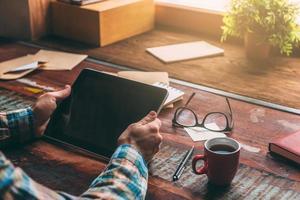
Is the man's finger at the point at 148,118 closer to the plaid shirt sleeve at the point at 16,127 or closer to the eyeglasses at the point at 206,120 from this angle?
the eyeglasses at the point at 206,120

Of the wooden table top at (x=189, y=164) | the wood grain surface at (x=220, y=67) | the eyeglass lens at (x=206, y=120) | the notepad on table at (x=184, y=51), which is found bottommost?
the wooden table top at (x=189, y=164)

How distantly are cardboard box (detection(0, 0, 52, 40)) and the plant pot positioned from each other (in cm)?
92

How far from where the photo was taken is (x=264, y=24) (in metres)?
1.96

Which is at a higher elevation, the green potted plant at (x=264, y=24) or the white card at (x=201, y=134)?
the green potted plant at (x=264, y=24)

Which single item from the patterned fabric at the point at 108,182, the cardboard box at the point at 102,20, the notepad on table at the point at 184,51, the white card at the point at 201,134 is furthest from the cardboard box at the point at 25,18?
the patterned fabric at the point at 108,182

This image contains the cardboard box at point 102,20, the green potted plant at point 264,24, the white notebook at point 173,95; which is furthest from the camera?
the cardboard box at point 102,20

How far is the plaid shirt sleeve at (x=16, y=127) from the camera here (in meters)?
1.39

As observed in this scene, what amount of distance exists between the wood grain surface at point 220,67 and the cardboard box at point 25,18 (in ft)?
0.24

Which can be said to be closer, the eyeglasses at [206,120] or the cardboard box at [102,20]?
the eyeglasses at [206,120]

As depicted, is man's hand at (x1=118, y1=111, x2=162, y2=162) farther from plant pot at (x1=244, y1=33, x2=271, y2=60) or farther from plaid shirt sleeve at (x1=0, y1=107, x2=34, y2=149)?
plant pot at (x1=244, y1=33, x2=271, y2=60)

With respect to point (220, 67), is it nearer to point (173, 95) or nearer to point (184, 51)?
point (184, 51)

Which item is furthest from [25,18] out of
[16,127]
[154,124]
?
[154,124]

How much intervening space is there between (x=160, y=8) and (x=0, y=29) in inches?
29.5

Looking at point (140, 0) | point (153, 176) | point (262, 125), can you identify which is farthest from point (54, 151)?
point (140, 0)
